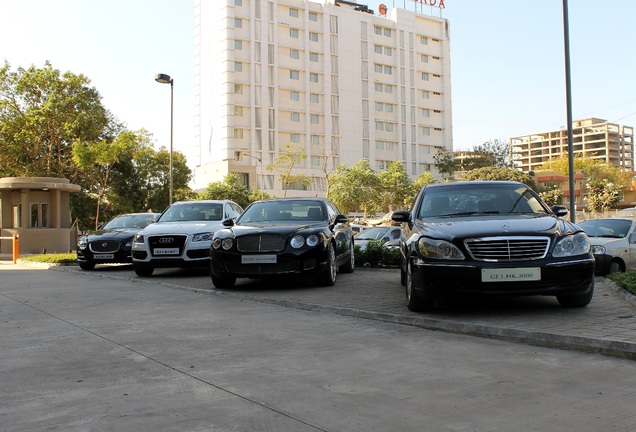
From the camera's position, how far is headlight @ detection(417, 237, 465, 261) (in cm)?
678

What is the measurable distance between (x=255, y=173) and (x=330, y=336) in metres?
75.7

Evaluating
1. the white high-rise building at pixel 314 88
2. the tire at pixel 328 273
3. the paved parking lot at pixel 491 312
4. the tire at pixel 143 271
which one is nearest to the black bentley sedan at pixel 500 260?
the paved parking lot at pixel 491 312

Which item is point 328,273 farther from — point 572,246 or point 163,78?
point 163,78

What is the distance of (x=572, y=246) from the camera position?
6.85m

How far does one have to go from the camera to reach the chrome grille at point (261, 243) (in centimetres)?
1012

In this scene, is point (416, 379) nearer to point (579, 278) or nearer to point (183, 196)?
point (579, 278)

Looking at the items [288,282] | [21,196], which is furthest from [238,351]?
[21,196]

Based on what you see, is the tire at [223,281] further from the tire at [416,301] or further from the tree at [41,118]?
the tree at [41,118]

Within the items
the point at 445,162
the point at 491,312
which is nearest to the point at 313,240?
the point at 491,312

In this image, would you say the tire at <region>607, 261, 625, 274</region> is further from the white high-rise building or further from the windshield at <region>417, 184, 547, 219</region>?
the white high-rise building

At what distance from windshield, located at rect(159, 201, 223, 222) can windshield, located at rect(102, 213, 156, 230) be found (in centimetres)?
275

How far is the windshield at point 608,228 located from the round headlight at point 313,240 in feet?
20.6

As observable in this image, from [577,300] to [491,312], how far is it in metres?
1.03

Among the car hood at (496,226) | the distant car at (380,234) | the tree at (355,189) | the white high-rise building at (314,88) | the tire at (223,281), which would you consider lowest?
the tire at (223,281)
